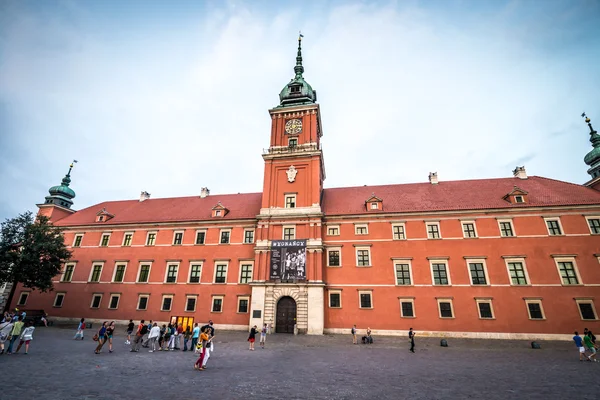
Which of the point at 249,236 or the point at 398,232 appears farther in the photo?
the point at 249,236

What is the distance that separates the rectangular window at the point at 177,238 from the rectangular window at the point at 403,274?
25277mm

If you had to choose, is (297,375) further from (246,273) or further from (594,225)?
(594,225)

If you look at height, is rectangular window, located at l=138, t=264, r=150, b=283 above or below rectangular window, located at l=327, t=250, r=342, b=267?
below

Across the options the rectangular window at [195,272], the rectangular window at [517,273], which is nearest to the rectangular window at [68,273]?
the rectangular window at [195,272]

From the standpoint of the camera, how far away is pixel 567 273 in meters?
25.6

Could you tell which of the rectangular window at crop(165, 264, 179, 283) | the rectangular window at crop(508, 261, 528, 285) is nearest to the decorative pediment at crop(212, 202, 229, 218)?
the rectangular window at crop(165, 264, 179, 283)

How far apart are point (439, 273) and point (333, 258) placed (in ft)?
34.1

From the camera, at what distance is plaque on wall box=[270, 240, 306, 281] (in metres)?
29.2

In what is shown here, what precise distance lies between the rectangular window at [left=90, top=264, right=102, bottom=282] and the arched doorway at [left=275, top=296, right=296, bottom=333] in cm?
2346

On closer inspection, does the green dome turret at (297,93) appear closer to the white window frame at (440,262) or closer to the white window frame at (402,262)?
the white window frame at (402,262)

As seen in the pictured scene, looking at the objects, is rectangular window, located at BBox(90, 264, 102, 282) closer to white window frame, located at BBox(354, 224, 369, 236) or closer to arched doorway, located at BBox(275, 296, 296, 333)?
arched doorway, located at BBox(275, 296, 296, 333)

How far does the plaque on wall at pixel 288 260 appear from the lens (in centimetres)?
2922

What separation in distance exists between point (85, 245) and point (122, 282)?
871 cm

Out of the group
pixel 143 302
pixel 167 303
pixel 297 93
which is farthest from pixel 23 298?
pixel 297 93
